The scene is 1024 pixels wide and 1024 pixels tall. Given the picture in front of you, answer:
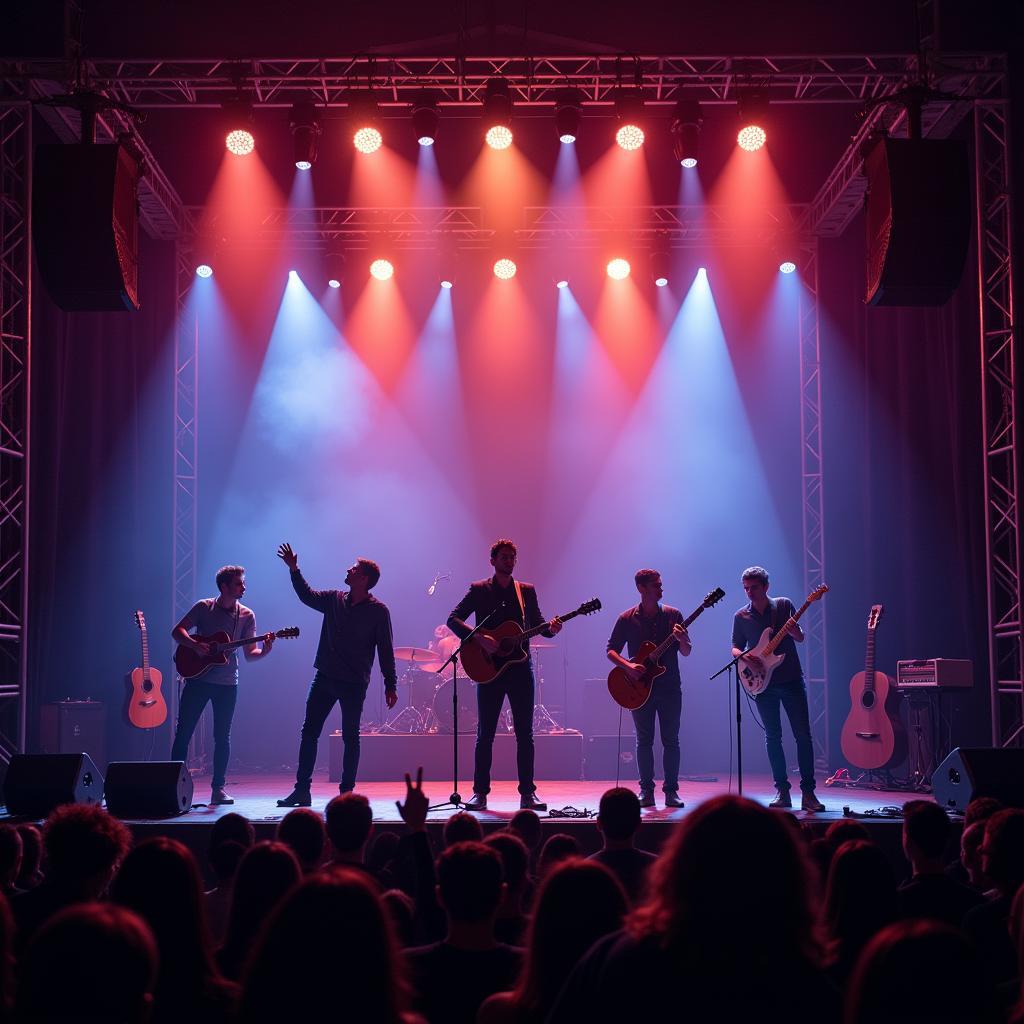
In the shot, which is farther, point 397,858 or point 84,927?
point 397,858

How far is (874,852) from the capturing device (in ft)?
11.8

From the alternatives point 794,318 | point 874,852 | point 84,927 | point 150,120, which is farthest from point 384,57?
point 84,927

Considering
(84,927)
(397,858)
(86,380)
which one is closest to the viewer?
(84,927)

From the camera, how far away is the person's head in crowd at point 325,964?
→ 6.59ft

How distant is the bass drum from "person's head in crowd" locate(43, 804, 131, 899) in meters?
8.27

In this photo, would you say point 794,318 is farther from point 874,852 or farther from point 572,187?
point 874,852

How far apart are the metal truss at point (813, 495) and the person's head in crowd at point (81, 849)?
1034cm

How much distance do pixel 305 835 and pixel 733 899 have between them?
8.69ft

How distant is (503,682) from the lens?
28.2 feet

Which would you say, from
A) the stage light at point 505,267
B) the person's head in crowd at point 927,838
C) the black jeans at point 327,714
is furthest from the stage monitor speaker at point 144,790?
the stage light at point 505,267

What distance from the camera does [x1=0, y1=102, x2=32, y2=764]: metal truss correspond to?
9.25m

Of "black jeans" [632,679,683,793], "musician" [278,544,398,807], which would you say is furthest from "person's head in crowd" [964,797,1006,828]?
"musician" [278,544,398,807]

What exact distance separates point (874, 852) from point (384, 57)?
814cm

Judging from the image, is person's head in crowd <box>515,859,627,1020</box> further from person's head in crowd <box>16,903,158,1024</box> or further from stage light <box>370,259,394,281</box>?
stage light <box>370,259,394,281</box>
